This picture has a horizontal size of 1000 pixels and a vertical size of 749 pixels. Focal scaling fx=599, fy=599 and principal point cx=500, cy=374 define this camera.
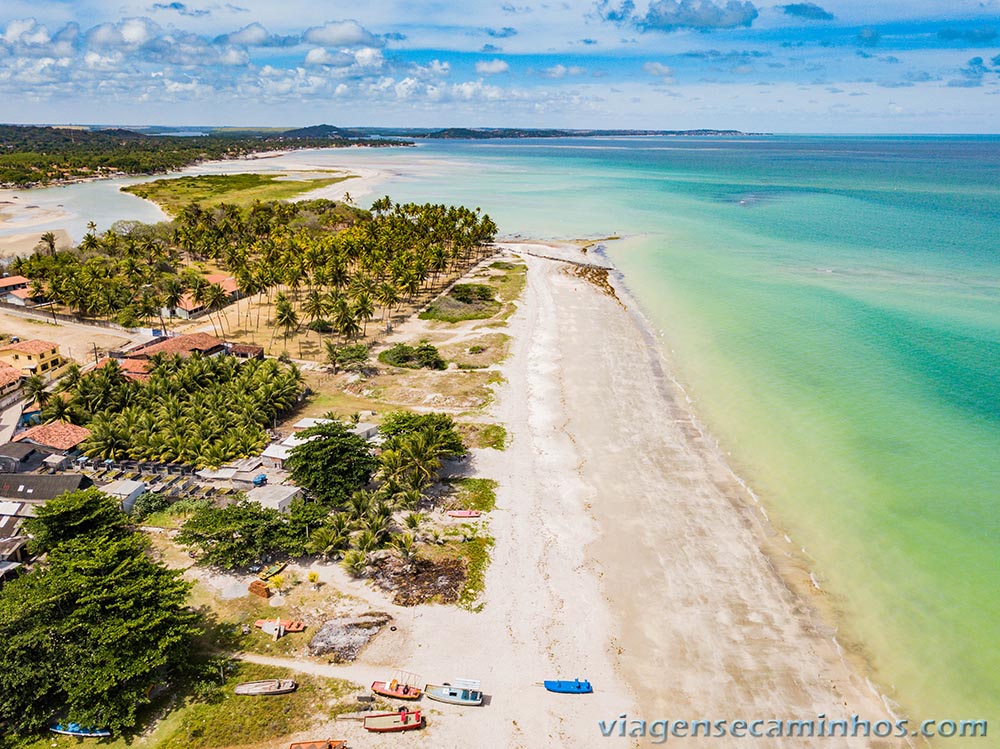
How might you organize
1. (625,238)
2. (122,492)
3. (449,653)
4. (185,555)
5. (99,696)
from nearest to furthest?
(99,696) → (449,653) → (185,555) → (122,492) → (625,238)

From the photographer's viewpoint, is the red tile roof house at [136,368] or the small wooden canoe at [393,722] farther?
the red tile roof house at [136,368]

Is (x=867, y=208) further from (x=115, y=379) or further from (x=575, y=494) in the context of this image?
(x=115, y=379)

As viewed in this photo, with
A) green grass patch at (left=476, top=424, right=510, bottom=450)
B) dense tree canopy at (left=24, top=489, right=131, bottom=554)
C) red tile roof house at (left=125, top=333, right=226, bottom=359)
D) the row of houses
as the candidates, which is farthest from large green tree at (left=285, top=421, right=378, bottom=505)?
the row of houses

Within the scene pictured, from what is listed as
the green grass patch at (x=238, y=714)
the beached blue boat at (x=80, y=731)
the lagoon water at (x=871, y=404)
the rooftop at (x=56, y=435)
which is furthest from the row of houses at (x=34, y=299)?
the green grass patch at (x=238, y=714)

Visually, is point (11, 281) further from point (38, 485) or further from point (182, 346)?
point (38, 485)

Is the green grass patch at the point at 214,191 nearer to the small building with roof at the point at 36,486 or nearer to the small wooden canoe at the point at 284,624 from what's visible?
the small building with roof at the point at 36,486

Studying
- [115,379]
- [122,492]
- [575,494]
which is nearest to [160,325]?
[115,379]

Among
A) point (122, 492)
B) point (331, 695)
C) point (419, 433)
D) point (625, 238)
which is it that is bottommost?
Result: point (331, 695)

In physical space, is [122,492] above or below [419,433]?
below
